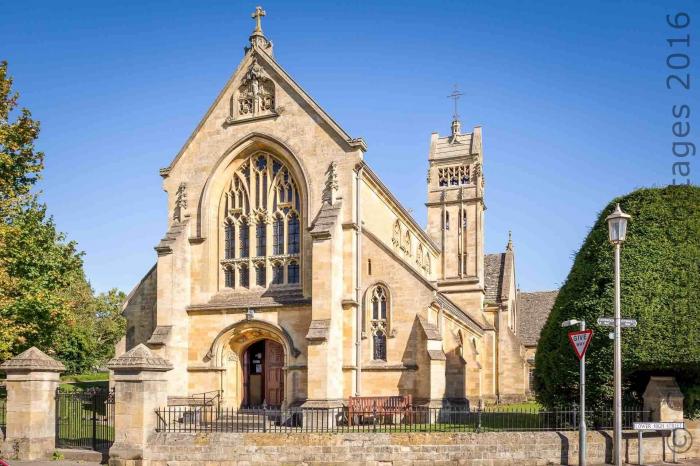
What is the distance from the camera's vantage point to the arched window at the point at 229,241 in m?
29.4

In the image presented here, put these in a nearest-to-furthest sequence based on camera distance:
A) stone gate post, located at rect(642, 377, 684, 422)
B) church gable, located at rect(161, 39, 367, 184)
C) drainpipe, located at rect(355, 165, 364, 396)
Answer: stone gate post, located at rect(642, 377, 684, 422)
drainpipe, located at rect(355, 165, 364, 396)
church gable, located at rect(161, 39, 367, 184)

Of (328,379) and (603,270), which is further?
(328,379)

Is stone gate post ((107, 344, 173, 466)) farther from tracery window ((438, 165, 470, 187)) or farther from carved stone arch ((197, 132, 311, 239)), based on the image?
tracery window ((438, 165, 470, 187))

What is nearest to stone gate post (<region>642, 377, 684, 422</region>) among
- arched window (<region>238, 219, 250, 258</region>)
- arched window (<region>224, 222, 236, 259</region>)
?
arched window (<region>238, 219, 250, 258</region>)

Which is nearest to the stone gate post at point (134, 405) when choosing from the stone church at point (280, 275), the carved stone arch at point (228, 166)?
the stone church at point (280, 275)

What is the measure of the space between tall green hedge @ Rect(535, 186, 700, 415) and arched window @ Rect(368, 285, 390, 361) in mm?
7672

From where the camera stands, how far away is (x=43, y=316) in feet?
96.7

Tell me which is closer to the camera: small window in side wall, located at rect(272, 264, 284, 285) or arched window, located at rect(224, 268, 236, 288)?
small window in side wall, located at rect(272, 264, 284, 285)

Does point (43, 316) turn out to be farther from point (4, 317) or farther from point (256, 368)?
point (256, 368)

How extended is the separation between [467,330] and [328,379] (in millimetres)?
16092

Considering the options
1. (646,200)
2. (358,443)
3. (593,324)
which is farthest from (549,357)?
(358,443)

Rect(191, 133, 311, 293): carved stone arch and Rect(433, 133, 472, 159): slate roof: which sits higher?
Rect(433, 133, 472, 159): slate roof

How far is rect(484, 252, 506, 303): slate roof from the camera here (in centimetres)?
4934

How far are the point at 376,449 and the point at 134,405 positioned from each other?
646 cm
